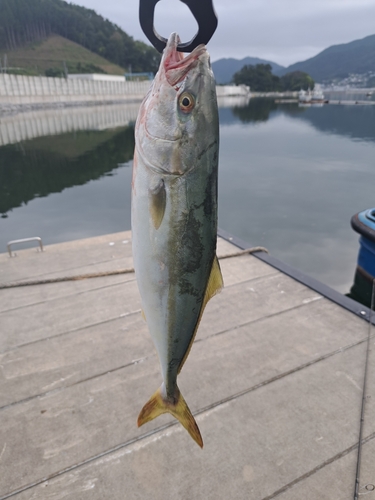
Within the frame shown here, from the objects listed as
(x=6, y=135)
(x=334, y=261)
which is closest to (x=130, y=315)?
(x=334, y=261)

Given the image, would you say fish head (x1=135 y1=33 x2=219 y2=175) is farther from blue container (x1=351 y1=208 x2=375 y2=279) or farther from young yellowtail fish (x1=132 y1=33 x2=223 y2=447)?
blue container (x1=351 y1=208 x2=375 y2=279)

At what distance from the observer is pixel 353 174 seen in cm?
1930

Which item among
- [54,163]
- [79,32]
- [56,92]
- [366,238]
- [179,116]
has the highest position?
[79,32]

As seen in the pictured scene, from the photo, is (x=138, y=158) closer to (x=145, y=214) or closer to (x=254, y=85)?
(x=145, y=214)

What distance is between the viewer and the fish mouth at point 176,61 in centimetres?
153

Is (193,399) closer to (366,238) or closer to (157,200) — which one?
(157,200)

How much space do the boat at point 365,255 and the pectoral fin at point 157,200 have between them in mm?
6054

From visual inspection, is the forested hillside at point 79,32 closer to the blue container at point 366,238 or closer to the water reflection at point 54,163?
the water reflection at point 54,163

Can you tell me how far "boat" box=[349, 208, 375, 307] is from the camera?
22.0 ft

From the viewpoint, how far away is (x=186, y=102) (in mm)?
1555

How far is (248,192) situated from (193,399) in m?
14.2

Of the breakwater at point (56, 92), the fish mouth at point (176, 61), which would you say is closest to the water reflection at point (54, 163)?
the fish mouth at point (176, 61)

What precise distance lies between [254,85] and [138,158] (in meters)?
158

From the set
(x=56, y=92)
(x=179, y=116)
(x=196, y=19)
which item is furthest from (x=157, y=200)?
(x=56, y=92)
